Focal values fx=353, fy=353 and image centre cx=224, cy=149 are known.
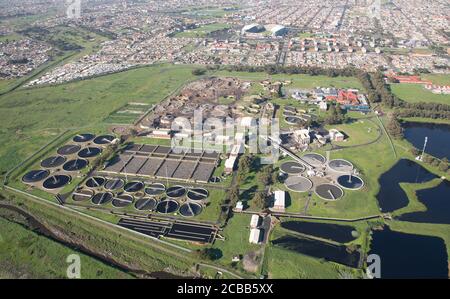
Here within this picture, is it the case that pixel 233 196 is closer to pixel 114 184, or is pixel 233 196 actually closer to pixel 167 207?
pixel 167 207

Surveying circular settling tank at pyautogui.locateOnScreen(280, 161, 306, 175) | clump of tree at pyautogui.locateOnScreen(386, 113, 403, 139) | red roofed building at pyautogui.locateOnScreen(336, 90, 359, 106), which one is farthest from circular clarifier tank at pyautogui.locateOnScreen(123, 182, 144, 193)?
red roofed building at pyautogui.locateOnScreen(336, 90, 359, 106)

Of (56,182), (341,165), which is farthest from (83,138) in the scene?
(341,165)

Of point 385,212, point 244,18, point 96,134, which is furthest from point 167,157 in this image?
point 244,18

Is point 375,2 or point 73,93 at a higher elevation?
point 375,2

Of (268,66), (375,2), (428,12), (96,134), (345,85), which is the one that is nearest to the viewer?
(96,134)

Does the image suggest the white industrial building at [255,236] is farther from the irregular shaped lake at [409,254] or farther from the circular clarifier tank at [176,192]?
the irregular shaped lake at [409,254]

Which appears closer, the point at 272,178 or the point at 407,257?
the point at 407,257

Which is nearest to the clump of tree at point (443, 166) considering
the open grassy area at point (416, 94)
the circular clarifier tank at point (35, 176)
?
the open grassy area at point (416, 94)

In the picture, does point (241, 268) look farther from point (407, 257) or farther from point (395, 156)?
point (395, 156)

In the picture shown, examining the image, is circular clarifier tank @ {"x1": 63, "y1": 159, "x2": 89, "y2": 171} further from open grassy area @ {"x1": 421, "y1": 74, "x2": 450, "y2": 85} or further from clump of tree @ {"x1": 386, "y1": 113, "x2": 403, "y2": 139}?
open grassy area @ {"x1": 421, "y1": 74, "x2": 450, "y2": 85}
